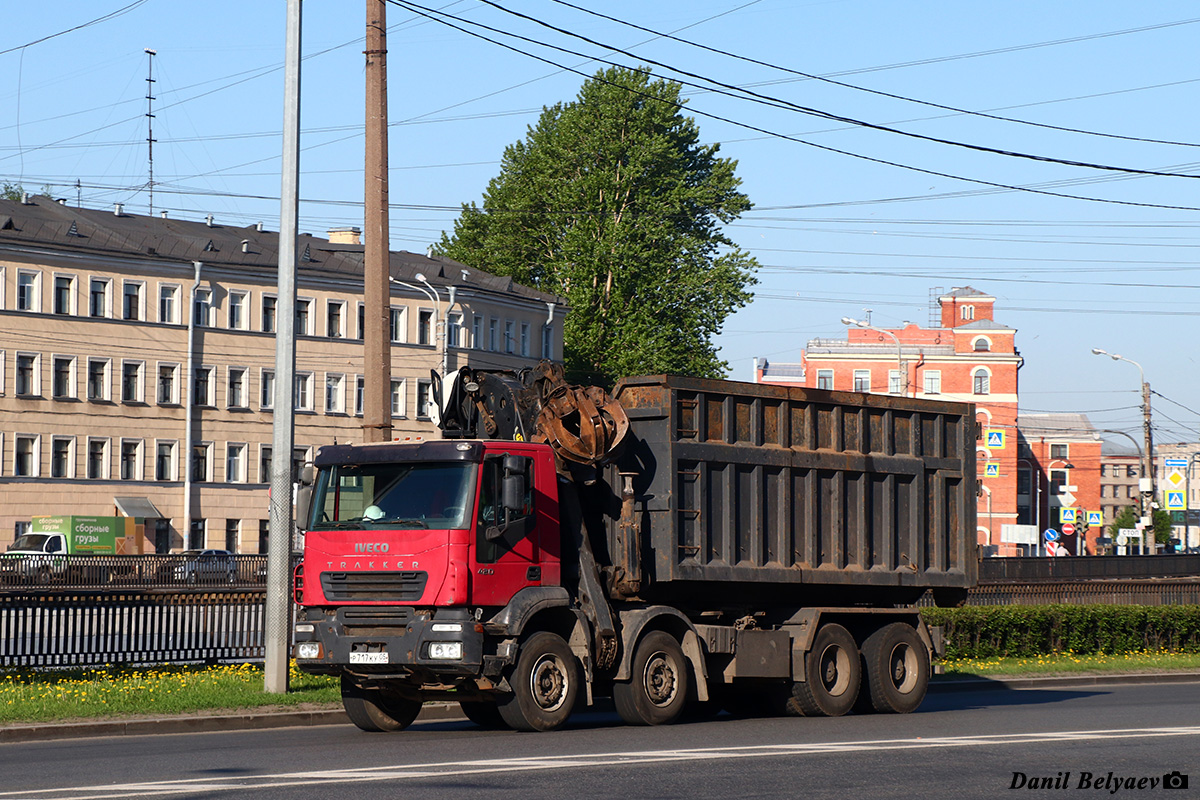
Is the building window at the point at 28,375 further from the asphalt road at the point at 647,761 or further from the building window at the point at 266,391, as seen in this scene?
the asphalt road at the point at 647,761

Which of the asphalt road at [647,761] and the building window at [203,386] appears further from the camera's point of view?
the building window at [203,386]

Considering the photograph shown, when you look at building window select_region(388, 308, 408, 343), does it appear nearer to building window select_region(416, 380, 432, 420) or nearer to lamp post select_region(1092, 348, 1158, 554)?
building window select_region(416, 380, 432, 420)

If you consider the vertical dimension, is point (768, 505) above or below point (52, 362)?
below

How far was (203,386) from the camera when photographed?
7494cm

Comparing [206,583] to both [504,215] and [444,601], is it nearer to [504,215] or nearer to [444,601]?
[444,601]

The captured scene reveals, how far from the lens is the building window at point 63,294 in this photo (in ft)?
229

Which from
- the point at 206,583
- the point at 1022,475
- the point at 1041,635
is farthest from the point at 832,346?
the point at 1041,635

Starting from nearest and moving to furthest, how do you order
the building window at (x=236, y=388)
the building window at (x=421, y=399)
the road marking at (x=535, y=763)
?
1. the road marking at (x=535, y=763)
2. the building window at (x=236, y=388)
3. the building window at (x=421, y=399)

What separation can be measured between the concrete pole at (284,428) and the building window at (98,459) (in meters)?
55.0

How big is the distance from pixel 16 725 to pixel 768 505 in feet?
24.5

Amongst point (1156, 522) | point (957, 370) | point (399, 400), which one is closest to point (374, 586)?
point (399, 400)

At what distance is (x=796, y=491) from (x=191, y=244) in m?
61.2

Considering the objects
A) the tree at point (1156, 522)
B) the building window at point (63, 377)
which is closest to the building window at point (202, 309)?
the building window at point (63, 377)

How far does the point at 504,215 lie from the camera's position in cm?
7856
